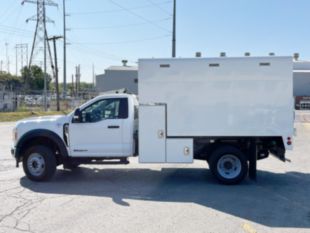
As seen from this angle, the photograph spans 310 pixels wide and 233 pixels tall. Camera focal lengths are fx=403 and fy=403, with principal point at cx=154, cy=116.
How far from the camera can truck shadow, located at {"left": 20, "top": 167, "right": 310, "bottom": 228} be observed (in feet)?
23.0

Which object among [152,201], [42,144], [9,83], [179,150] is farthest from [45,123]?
[9,83]

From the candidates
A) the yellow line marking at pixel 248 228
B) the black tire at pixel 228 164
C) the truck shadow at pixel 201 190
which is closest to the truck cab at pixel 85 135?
→ the truck shadow at pixel 201 190

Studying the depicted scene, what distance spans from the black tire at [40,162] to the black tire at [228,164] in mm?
3712

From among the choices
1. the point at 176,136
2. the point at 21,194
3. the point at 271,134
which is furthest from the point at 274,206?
the point at 21,194

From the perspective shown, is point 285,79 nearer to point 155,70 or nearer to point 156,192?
point 155,70

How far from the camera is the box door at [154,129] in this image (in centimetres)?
916

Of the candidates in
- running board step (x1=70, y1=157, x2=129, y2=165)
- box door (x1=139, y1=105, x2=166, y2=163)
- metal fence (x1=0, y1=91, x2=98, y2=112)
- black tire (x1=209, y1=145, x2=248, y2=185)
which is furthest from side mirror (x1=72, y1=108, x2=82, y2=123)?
metal fence (x1=0, y1=91, x2=98, y2=112)

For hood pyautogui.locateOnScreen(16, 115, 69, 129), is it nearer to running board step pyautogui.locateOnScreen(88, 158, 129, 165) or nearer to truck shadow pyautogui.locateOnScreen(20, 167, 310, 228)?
running board step pyautogui.locateOnScreen(88, 158, 129, 165)

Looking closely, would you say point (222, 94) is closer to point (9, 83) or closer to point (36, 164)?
point (36, 164)

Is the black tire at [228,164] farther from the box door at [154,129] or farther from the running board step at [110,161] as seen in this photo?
the running board step at [110,161]

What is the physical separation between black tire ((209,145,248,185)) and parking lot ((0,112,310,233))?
0.85ft

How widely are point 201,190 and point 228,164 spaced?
1035 mm

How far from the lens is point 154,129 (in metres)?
9.16

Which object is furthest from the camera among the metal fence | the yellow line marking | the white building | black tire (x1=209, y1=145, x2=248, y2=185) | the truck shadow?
the white building
